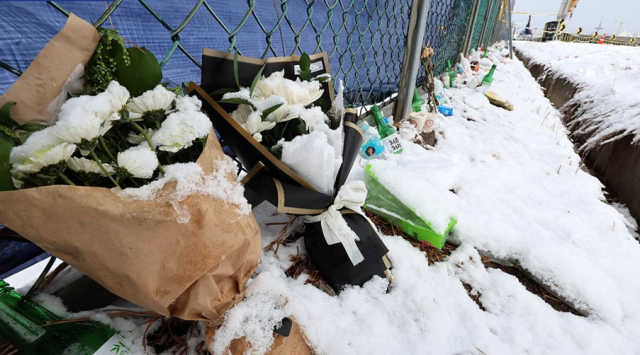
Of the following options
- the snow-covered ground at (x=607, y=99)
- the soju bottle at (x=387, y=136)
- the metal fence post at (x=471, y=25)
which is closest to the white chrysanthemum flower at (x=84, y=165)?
the soju bottle at (x=387, y=136)

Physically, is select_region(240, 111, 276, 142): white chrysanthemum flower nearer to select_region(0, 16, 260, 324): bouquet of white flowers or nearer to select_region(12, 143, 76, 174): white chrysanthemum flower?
select_region(0, 16, 260, 324): bouquet of white flowers

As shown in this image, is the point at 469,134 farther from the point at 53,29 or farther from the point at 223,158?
the point at 53,29

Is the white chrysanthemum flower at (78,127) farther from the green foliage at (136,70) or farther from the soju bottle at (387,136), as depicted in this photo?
the soju bottle at (387,136)

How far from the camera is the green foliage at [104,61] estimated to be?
1.38 feet

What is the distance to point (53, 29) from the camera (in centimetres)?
51

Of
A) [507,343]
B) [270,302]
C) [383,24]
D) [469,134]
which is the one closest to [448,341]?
[507,343]

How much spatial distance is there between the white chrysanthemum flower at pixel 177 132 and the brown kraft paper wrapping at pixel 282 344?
1.31ft

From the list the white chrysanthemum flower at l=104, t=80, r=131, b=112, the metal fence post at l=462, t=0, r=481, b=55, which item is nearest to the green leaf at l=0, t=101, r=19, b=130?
the white chrysanthemum flower at l=104, t=80, r=131, b=112

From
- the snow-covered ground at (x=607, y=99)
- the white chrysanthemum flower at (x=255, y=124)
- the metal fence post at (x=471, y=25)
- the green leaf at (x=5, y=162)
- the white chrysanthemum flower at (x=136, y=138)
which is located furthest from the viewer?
the metal fence post at (x=471, y=25)

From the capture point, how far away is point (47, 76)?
384 mm

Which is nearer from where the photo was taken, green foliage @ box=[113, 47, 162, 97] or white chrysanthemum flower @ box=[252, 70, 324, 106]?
green foliage @ box=[113, 47, 162, 97]

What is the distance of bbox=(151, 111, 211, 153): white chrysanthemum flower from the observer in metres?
0.45

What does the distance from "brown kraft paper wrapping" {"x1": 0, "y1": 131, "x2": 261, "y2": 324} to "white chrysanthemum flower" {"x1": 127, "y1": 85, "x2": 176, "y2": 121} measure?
0.10 metres

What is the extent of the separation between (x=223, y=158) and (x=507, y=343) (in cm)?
93
